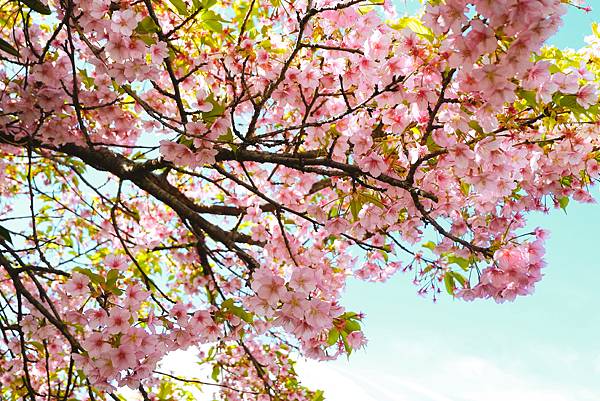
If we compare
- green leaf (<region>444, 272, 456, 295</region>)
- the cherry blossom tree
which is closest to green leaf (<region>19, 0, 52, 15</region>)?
the cherry blossom tree

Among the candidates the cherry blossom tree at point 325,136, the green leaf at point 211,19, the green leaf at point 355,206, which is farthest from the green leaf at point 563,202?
the green leaf at point 211,19

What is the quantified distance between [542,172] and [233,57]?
1867mm

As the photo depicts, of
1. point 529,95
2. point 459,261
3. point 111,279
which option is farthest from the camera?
point 459,261

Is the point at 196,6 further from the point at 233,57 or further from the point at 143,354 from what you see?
the point at 143,354

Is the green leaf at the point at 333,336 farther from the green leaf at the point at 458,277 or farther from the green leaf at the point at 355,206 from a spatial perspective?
the green leaf at the point at 458,277

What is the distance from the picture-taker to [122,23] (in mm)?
2449

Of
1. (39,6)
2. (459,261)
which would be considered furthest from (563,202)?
(39,6)

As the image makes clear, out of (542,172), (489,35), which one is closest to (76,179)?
(542,172)

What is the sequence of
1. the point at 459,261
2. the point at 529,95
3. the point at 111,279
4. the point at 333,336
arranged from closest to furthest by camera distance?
the point at 529,95, the point at 111,279, the point at 333,336, the point at 459,261

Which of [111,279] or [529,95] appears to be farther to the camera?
[111,279]

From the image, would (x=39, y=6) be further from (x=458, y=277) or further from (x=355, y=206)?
(x=458, y=277)

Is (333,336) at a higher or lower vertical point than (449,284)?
lower

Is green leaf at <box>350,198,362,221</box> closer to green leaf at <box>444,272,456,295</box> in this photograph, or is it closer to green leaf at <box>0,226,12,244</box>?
green leaf at <box>444,272,456,295</box>

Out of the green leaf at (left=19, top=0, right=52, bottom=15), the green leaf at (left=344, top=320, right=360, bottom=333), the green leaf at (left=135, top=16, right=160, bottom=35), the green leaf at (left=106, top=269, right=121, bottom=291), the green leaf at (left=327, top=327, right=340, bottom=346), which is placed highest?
the green leaf at (left=19, top=0, right=52, bottom=15)
